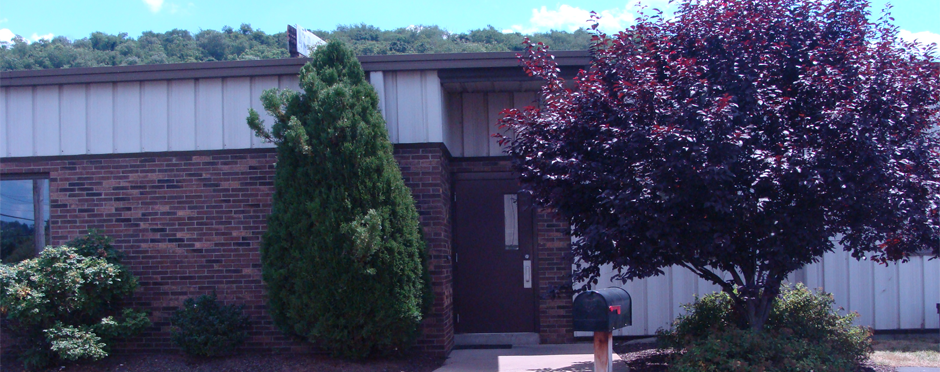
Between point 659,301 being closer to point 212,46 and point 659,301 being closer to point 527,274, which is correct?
point 527,274

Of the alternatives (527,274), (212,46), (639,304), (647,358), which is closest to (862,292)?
(639,304)

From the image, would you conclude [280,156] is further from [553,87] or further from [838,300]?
[838,300]

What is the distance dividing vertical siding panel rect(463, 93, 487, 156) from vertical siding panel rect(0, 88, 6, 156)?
5.30 m

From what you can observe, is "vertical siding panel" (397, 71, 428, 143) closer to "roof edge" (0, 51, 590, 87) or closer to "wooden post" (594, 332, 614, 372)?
"roof edge" (0, 51, 590, 87)

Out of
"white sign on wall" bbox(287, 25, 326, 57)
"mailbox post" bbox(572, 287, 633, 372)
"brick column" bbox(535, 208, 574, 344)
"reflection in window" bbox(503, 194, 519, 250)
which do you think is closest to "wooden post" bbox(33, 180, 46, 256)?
"white sign on wall" bbox(287, 25, 326, 57)

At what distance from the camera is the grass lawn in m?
7.22

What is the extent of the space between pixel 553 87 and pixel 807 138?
2222mm

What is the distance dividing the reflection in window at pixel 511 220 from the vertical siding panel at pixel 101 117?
4665mm

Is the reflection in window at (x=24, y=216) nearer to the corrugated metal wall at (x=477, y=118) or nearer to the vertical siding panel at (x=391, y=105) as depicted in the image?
the vertical siding panel at (x=391, y=105)

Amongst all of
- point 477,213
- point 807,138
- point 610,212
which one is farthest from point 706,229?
point 477,213

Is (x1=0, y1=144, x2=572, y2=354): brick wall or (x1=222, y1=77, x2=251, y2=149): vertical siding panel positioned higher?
(x1=222, y1=77, x2=251, y2=149): vertical siding panel

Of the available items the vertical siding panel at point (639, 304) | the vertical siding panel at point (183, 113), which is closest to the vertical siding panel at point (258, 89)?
the vertical siding panel at point (183, 113)

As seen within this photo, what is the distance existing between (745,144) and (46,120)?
7436 millimetres

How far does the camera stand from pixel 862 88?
18.4ft
